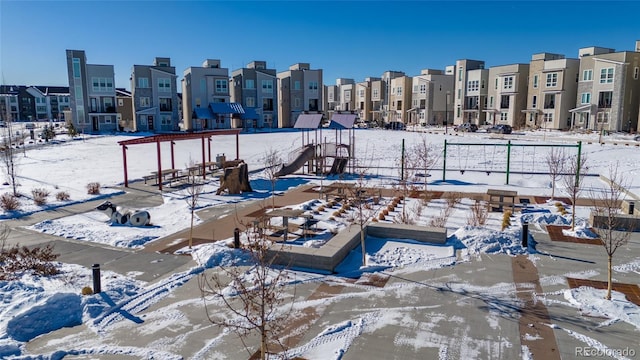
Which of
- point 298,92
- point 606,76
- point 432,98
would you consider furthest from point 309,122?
point 432,98

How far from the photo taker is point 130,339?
7703 mm

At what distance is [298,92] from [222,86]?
547 inches

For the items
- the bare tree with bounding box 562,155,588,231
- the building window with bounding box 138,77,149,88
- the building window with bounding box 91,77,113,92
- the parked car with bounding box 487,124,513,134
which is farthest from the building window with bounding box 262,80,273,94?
the bare tree with bounding box 562,155,588,231

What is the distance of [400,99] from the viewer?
9256cm

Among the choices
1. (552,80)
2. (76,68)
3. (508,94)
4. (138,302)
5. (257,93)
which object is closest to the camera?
(138,302)

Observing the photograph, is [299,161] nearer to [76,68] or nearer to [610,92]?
[610,92]

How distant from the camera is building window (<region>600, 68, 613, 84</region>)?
57.7 m

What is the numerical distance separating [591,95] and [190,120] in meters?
56.9

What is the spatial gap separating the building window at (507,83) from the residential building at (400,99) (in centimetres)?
2180

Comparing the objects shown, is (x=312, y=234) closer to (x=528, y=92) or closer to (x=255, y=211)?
(x=255, y=211)

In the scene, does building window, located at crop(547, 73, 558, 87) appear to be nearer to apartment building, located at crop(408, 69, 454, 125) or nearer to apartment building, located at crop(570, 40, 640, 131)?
apartment building, located at crop(570, 40, 640, 131)

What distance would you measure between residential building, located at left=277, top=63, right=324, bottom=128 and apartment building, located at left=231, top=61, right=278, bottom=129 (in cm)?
271

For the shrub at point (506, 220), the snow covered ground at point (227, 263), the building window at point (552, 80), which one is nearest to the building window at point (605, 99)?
the building window at point (552, 80)

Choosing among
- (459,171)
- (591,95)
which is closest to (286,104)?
(591,95)
